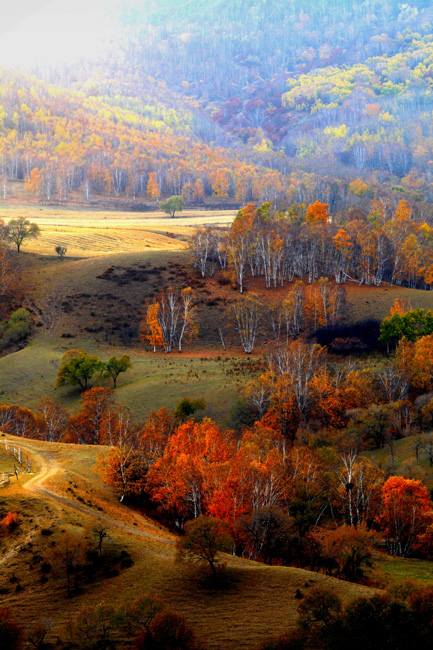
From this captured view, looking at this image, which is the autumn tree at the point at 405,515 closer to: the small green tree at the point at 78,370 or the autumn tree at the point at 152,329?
the small green tree at the point at 78,370

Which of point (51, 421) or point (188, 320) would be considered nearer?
point (51, 421)

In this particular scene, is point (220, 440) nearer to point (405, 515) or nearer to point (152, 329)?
point (405, 515)

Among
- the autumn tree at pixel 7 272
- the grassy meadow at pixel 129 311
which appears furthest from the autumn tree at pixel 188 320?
the autumn tree at pixel 7 272

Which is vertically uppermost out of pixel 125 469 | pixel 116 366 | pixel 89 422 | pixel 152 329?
pixel 152 329

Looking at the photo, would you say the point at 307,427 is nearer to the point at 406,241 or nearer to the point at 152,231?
the point at 406,241

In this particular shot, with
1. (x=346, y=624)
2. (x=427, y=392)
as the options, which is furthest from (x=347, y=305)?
(x=346, y=624)

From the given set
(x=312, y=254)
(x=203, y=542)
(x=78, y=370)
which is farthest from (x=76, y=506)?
(x=312, y=254)
